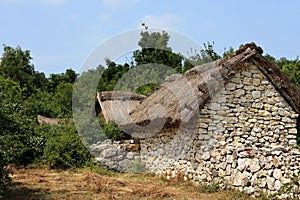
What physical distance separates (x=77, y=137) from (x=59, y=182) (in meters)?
3.02

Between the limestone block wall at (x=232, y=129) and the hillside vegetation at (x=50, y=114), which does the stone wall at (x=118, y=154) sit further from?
the limestone block wall at (x=232, y=129)

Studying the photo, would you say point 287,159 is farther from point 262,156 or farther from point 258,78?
point 258,78

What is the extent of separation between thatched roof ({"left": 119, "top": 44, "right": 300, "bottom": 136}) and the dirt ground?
1.52 meters

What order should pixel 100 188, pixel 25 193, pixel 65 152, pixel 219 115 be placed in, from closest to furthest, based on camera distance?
pixel 25 193 < pixel 100 188 < pixel 219 115 < pixel 65 152

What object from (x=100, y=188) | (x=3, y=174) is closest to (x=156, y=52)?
(x=100, y=188)

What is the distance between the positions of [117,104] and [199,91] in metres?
4.92

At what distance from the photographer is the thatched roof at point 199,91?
10.0 m

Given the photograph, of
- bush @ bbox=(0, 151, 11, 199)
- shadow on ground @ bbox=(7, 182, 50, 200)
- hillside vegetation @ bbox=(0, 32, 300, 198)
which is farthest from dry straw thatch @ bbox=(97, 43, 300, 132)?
bush @ bbox=(0, 151, 11, 199)

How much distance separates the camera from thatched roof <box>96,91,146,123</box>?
13161 mm

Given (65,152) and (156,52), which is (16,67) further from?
(65,152)

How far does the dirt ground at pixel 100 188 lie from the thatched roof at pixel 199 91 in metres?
1.52

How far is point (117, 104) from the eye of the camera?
1438 cm

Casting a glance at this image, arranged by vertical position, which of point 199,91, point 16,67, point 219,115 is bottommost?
point 219,115

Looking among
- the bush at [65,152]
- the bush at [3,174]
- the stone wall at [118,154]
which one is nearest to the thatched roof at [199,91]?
the stone wall at [118,154]
